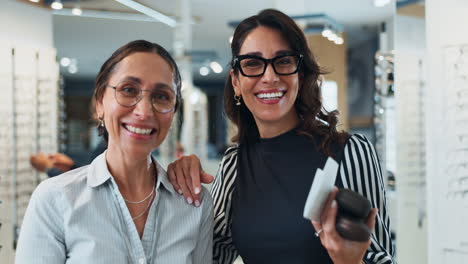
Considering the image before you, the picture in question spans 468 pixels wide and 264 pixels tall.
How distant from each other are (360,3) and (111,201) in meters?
5.57

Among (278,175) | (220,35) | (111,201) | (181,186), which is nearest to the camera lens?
(111,201)

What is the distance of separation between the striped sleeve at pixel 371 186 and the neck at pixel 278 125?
9.8 inches

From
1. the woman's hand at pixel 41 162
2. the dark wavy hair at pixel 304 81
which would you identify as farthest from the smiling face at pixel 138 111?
the woman's hand at pixel 41 162

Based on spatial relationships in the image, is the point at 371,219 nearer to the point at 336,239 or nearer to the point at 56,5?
the point at 336,239

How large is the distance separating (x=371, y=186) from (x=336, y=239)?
1.21 feet

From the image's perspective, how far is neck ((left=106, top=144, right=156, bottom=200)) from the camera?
4.58 ft

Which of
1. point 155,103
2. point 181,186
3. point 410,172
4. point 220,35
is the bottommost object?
point 410,172

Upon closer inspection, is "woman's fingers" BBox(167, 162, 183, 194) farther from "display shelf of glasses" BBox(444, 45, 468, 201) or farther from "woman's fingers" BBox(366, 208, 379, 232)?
"display shelf of glasses" BBox(444, 45, 468, 201)

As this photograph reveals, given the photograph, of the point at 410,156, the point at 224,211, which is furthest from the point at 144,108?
the point at 410,156

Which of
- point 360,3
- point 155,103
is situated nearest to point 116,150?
point 155,103

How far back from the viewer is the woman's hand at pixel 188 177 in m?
1.45

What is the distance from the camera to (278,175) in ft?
5.19

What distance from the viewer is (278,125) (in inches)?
64.6

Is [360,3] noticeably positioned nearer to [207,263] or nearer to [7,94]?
[7,94]
